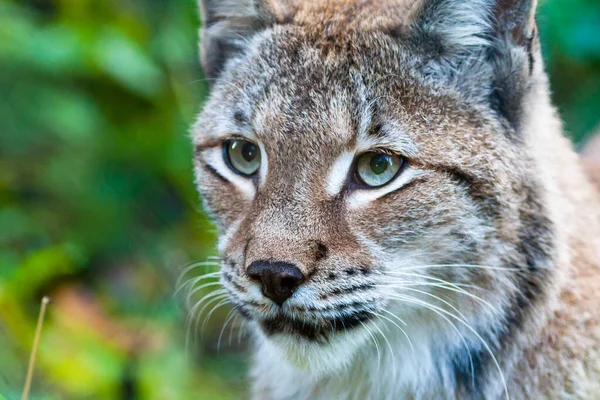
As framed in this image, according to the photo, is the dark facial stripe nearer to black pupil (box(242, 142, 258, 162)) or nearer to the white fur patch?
black pupil (box(242, 142, 258, 162))

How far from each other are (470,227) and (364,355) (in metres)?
0.72

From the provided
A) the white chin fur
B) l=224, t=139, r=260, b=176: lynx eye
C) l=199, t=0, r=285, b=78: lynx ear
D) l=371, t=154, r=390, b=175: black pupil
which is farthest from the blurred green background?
l=371, t=154, r=390, b=175: black pupil

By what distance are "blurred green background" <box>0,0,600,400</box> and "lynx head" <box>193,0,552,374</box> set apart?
77.2 inches

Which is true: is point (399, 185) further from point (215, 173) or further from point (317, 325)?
point (215, 173)

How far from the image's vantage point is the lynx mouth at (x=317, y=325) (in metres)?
3.14

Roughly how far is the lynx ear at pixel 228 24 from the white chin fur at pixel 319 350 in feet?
4.55

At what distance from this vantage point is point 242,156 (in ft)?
11.9

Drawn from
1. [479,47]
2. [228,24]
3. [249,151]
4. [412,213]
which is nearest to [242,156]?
[249,151]

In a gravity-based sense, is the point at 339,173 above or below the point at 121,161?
above

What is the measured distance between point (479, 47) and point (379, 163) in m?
0.63

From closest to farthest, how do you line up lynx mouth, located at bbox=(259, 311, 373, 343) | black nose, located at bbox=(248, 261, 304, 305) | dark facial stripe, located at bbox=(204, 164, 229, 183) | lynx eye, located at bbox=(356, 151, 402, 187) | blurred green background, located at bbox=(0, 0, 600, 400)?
black nose, located at bbox=(248, 261, 304, 305) → lynx mouth, located at bbox=(259, 311, 373, 343) → lynx eye, located at bbox=(356, 151, 402, 187) → dark facial stripe, located at bbox=(204, 164, 229, 183) → blurred green background, located at bbox=(0, 0, 600, 400)

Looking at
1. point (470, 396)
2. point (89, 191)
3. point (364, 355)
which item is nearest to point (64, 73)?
point (89, 191)

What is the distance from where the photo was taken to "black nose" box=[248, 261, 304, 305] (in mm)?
2967

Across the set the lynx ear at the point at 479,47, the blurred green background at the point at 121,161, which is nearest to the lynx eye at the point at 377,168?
the lynx ear at the point at 479,47
